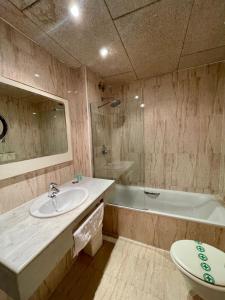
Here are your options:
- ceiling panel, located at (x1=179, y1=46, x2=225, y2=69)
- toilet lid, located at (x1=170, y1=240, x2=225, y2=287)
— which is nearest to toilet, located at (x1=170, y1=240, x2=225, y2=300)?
toilet lid, located at (x1=170, y1=240, x2=225, y2=287)

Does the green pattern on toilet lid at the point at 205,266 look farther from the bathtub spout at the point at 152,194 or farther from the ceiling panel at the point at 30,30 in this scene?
the ceiling panel at the point at 30,30

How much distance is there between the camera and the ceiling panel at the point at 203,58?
1.62 m

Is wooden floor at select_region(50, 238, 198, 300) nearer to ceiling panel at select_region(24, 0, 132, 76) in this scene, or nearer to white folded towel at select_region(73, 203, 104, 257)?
white folded towel at select_region(73, 203, 104, 257)

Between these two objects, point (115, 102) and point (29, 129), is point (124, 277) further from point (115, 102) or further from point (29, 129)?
point (115, 102)

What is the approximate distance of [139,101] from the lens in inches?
91.0

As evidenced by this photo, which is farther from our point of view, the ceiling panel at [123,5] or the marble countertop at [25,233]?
the ceiling panel at [123,5]

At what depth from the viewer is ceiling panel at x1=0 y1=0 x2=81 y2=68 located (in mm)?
1006

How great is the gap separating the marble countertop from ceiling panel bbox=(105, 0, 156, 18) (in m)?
1.50

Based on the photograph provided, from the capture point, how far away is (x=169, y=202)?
2.24m

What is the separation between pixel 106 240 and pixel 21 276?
1.46 m

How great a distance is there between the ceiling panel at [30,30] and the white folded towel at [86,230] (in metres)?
1.65

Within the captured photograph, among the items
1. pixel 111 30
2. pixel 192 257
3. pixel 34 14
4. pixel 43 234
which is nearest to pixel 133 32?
pixel 111 30

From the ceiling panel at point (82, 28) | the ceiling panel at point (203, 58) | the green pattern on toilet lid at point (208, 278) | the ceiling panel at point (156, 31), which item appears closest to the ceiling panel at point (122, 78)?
the ceiling panel at point (156, 31)

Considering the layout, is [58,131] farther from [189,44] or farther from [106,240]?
[189,44]
